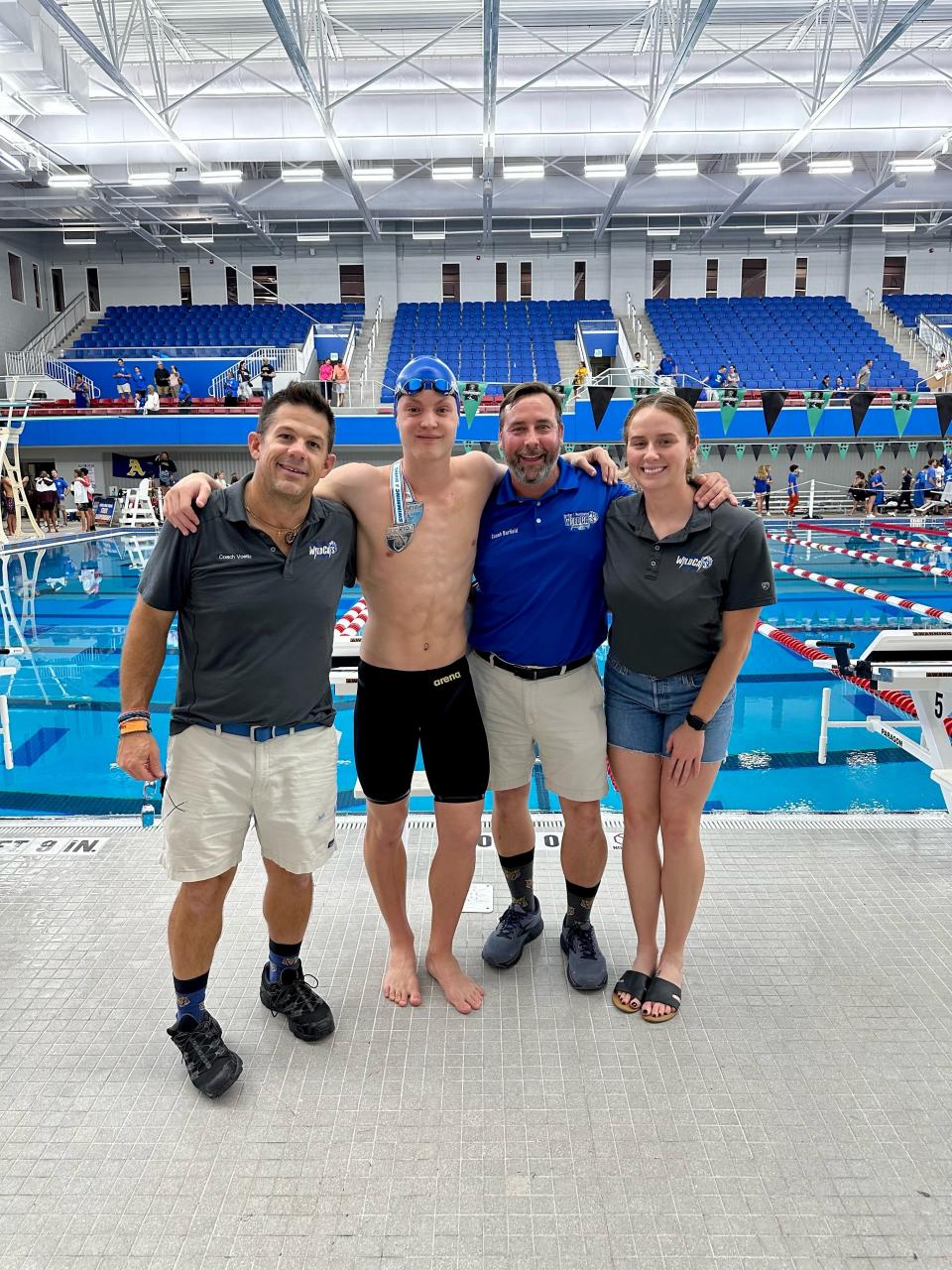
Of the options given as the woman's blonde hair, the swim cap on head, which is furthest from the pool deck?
the swim cap on head

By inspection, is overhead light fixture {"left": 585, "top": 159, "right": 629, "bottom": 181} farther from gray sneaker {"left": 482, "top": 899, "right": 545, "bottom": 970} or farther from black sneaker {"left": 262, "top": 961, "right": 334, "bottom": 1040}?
black sneaker {"left": 262, "top": 961, "right": 334, "bottom": 1040}

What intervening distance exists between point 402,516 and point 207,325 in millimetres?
25993

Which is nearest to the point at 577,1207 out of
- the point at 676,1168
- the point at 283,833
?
the point at 676,1168

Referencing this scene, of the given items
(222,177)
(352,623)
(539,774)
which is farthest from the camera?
(222,177)

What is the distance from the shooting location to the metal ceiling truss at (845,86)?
12.0 m

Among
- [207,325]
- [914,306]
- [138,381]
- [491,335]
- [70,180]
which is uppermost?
[70,180]

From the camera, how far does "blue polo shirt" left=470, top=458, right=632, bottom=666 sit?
7.43 feet

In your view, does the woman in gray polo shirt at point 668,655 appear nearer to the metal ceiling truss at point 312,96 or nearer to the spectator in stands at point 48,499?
the metal ceiling truss at point 312,96

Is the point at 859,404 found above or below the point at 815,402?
below

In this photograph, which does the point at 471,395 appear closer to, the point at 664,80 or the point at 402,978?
the point at 664,80

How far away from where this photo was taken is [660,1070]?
6.50ft

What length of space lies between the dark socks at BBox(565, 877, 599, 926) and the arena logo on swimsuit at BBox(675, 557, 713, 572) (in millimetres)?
975

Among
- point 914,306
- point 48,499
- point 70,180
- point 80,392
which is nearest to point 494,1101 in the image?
point 48,499

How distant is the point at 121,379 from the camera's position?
874 inches
